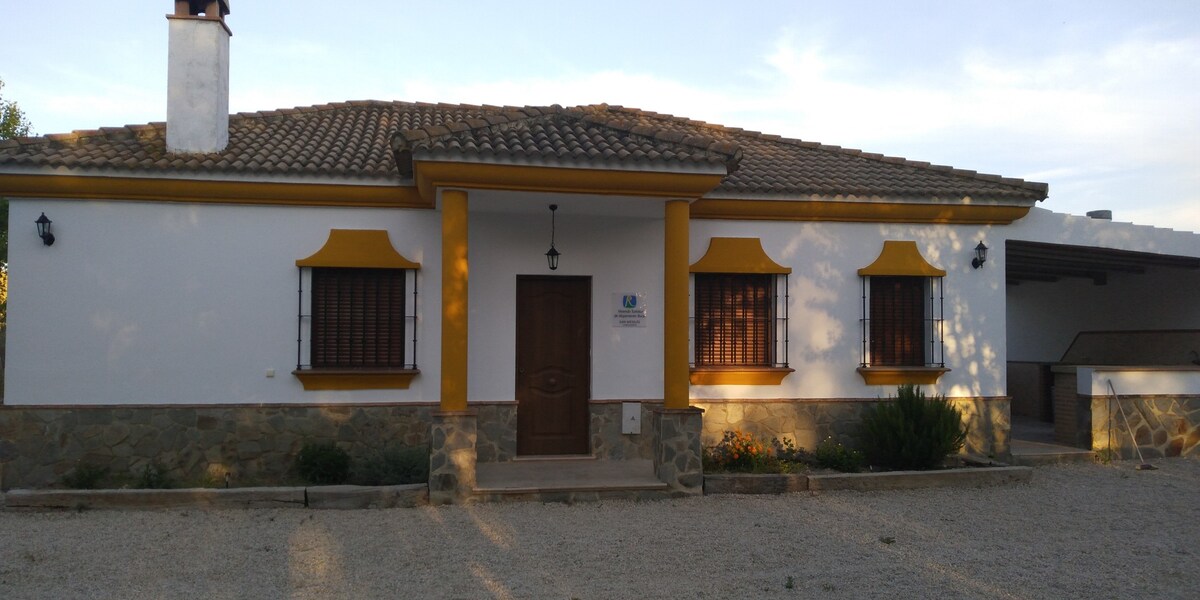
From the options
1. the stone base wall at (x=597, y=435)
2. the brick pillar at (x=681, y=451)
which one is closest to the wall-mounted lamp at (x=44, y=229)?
the stone base wall at (x=597, y=435)

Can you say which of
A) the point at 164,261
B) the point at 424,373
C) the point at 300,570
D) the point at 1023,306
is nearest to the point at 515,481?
the point at 424,373

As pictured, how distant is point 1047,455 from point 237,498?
9162mm

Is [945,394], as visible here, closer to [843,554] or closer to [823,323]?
[823,323]

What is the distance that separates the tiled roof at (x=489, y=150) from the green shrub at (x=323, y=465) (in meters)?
2.92

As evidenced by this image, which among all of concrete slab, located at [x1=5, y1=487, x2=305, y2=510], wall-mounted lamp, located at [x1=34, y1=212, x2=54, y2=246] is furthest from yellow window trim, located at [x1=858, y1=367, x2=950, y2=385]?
wall-mounted lamp, located at [x1=34, y1=212, x2=54, y2=246]

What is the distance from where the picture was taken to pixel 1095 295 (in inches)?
543

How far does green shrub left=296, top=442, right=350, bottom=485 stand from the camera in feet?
27.6

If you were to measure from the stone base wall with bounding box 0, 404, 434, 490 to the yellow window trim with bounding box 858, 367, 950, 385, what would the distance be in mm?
5217

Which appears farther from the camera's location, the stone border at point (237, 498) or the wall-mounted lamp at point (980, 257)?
the wall-mounted lamp at point (980, 257)

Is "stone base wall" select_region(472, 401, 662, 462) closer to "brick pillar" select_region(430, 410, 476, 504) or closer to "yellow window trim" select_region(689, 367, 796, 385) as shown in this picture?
"yellow window trim" select_region(689, 367, 796, 385)

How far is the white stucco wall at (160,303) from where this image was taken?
8648 mm

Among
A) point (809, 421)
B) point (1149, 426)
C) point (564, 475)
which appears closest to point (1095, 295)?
point (1149, 426)

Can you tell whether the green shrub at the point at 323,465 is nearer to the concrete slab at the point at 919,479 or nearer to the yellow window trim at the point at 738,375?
the yellow window trim at the point at 738,375

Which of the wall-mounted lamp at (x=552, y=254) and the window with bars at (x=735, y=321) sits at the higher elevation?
the wall-mounted lamp at (x=552, y=254)
